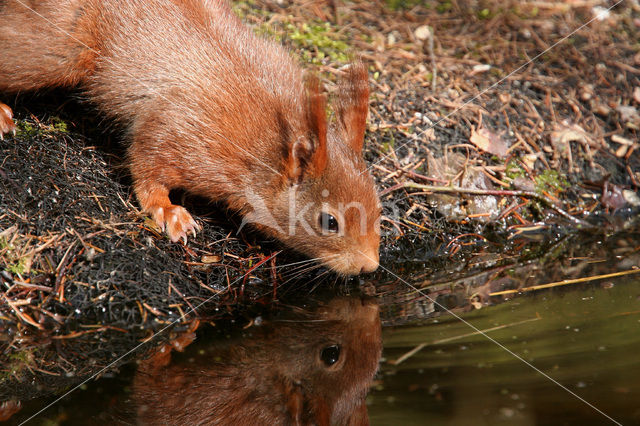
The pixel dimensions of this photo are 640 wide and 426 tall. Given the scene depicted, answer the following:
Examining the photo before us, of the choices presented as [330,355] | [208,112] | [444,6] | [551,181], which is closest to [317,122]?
[208,112]

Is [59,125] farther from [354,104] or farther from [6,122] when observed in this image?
[354,104]

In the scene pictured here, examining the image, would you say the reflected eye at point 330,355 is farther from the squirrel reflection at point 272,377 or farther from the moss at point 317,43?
the moss at point 317,43

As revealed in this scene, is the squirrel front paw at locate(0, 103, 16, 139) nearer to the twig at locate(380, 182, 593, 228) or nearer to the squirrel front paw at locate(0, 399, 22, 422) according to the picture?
the squirrel front paw at locate(0, 399, 22, 422)

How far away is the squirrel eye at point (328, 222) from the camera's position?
311cm

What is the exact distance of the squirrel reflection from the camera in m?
2.15

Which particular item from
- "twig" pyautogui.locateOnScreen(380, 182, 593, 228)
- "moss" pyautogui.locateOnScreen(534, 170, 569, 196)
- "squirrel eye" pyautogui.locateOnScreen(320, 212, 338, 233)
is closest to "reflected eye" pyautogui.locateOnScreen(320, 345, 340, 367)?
"squirrel eye" pyautogui.locateOnScreen(320, 212, 338, 233)

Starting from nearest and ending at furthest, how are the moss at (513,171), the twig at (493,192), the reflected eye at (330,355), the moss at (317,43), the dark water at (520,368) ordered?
1. the dark water at (520,368)
2. the reflected eye at (330,355)
3. the twig at (493,192)
4. the moss at (513,171)
5. the moss at (317,43)

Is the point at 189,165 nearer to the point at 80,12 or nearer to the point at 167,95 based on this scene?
the point at 167,95

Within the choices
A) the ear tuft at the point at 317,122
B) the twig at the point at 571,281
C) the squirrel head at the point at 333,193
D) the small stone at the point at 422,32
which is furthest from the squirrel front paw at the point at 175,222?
the small stone at the point at 422,32

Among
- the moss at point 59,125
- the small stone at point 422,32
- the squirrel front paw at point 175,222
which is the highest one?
the small stone at point 422,32

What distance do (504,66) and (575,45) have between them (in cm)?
74

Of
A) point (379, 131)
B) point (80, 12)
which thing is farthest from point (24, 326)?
point (379, 131)

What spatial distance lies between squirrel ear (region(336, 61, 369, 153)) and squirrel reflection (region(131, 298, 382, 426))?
953 mm

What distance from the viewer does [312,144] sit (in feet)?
9.94
